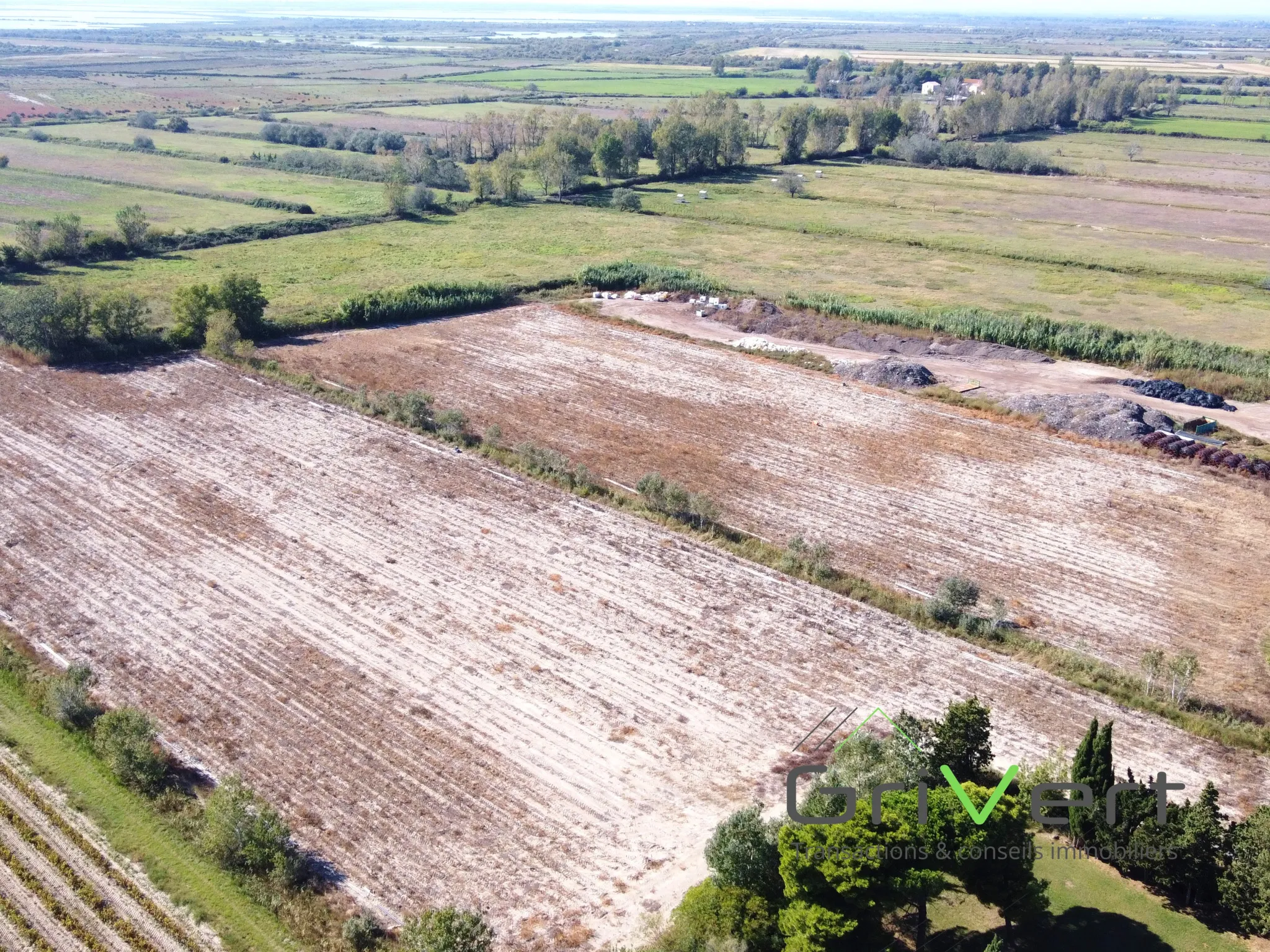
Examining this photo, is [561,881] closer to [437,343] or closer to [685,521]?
[685,521]

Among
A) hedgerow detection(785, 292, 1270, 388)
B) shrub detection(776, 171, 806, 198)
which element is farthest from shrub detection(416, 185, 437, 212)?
hedgerow detection(785, 292, 1270, 388)

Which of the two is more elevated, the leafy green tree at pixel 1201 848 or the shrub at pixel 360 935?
the leafy green tree at pixel 1201 848

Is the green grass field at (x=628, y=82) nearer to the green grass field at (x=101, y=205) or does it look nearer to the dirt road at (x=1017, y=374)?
the green grass field at (x=101, y=205)

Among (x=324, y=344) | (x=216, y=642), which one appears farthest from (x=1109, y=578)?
(x=324, y=344)

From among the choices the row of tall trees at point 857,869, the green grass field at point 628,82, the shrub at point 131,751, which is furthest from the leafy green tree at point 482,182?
the green grass field at point 628,82

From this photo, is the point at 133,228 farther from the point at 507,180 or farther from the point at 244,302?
the point at 507,180

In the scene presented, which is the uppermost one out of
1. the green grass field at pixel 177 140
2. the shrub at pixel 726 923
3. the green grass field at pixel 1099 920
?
the green grass field at pixel 177 140
